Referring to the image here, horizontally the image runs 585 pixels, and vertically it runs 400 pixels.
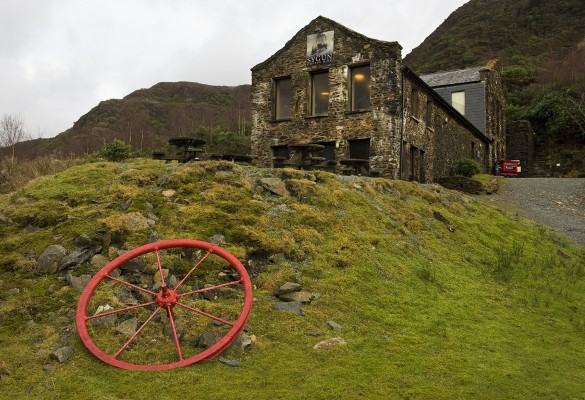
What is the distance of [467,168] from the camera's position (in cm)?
2767

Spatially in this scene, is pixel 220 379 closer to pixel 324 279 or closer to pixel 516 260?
pixel 324 279

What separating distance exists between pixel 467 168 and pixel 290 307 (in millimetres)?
23255

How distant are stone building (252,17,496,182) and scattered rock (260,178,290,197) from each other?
729 centimetres

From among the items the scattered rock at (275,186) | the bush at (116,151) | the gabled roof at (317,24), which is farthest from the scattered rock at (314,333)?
the bush at (116,151)

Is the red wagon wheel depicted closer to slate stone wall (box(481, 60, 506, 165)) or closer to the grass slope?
the grass slope

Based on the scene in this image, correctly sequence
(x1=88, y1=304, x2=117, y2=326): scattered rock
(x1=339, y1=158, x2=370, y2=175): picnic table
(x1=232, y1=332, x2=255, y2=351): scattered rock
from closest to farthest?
(x1=232, y1=332, x2=255, y2=351): scattered rock
(x1=88, y1=304, x2=117, y2=326): scattered rock
(x1=339, y1=158, x2=370, y2=175): picnic table

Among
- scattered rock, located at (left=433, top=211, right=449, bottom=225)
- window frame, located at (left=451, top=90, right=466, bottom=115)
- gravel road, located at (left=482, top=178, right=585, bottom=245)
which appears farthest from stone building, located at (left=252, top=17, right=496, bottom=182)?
window frame, located at (left=451, top=90, right=466, bottom=115)

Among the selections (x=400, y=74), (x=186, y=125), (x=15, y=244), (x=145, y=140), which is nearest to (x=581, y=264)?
(x=400, y=74)

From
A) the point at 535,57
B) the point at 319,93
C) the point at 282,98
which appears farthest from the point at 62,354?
the point at 535,57

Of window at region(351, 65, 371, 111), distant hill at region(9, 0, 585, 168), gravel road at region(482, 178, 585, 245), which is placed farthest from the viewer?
distant hill at region(9, 0, 585, 168)

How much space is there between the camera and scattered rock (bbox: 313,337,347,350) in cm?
601

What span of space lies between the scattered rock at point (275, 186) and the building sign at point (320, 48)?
11.3 meters

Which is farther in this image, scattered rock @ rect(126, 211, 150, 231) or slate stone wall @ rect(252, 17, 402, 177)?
slate stone wall @ rect(252, 17, 402, 177)

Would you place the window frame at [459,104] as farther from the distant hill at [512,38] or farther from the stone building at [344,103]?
the distant hill at [512,38]
